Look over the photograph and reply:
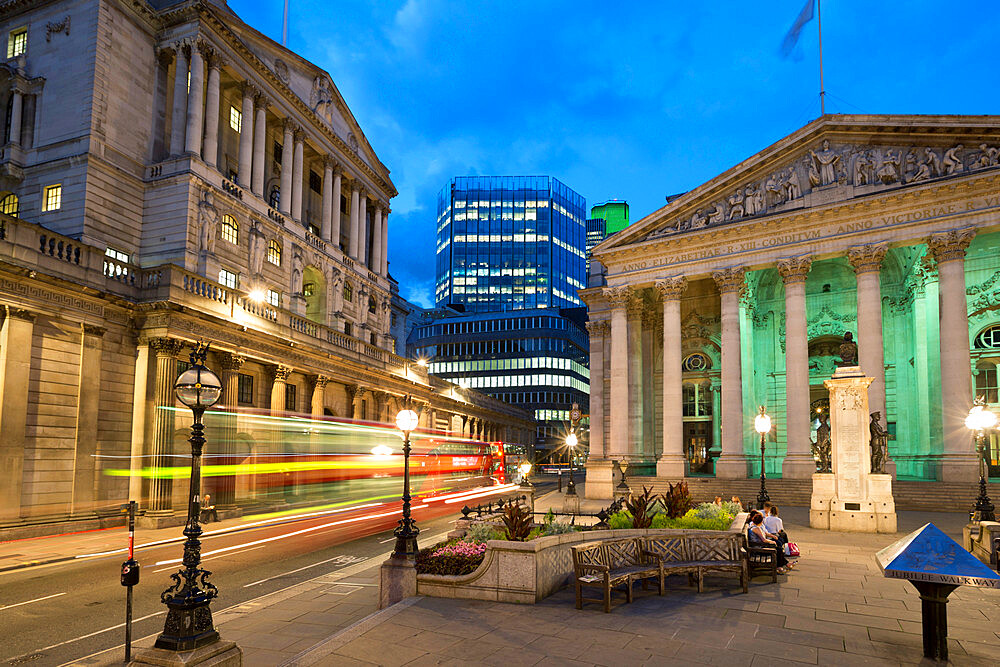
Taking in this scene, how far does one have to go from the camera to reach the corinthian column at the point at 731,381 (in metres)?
35.4

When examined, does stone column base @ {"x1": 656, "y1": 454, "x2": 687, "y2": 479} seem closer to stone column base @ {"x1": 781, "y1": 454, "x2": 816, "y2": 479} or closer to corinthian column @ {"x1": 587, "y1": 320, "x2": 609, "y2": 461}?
stone column base @ {"x1": 781, "y1": 454, "x2": 816, "y2": 479}

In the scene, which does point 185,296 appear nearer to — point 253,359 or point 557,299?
point 253,359

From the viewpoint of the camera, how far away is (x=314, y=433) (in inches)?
1372

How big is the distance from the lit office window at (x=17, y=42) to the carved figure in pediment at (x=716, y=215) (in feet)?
127

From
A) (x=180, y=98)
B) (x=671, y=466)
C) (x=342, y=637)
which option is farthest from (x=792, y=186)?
(x=342, y=637)

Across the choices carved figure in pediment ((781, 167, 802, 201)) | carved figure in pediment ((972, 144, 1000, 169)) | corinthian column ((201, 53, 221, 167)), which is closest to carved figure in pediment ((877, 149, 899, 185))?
carved figure in pediment ((972, 144, 1000, 169))

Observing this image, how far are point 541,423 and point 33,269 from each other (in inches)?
3398

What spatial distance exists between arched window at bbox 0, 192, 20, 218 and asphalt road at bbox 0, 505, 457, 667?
20.1 meters

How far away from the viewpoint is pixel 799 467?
110ft

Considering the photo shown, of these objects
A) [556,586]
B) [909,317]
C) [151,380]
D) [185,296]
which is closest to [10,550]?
[151,380]

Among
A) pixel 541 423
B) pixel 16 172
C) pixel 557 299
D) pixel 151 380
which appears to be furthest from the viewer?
pixel 557 299

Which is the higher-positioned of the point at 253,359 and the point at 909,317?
the point at 909,317

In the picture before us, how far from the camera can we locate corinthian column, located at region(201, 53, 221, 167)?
115 feet

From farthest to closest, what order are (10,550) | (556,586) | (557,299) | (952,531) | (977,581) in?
(557,299)
(952,531)
(10,550)
(556,586)
(977,581)
